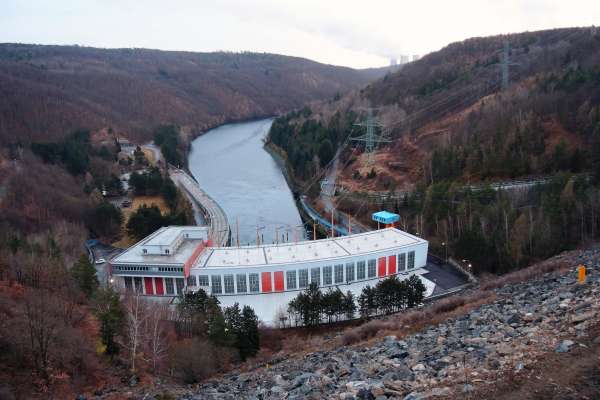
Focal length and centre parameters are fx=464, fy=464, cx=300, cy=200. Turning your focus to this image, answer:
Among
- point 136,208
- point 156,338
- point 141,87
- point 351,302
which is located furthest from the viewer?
point 141,87

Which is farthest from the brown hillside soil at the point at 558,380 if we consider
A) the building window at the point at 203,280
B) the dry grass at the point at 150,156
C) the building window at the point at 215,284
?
the dry grass at the point at 150,156

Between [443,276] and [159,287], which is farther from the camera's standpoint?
[443,276]

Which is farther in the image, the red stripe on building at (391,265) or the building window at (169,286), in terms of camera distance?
the red stripe on building at (391,265)

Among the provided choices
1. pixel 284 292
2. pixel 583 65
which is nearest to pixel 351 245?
pixel 284 292

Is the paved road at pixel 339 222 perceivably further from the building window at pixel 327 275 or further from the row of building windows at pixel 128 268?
the row of building windows at pixel 128 268

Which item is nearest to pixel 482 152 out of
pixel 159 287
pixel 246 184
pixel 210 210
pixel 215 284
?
pixel 210 210

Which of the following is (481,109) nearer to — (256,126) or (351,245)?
(351,245)

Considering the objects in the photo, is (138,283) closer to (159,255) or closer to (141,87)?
(159,255)
